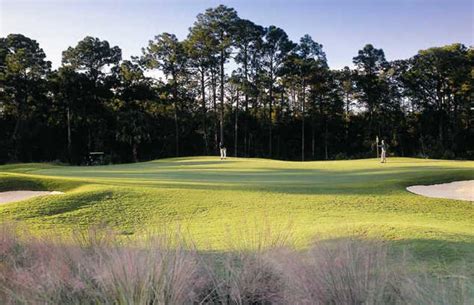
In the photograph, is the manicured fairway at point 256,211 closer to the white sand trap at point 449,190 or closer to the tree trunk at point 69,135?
the white sand trap at point 449,190

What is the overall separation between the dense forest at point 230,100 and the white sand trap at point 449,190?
31628mm

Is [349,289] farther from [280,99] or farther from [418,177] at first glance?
[280,99]

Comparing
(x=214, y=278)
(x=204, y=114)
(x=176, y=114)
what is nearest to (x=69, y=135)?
(x=176, y=114)

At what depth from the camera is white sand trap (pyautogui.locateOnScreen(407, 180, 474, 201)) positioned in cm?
1332

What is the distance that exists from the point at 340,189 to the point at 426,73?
43226 mm

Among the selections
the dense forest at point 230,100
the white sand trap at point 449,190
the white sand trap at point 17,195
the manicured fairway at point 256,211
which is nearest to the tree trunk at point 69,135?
the dense forest at point 230,100

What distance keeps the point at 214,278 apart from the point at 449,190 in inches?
450

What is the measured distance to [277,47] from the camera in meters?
54.4

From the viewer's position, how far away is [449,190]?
1426 cm

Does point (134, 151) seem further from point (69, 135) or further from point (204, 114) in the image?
point (204, 114)

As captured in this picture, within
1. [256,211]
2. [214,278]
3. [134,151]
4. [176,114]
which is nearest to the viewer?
[214,278]

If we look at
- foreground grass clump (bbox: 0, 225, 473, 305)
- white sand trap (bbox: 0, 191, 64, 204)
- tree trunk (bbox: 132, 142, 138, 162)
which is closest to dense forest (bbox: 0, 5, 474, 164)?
tree trunk (bbox: 132, 142, 138, 162)

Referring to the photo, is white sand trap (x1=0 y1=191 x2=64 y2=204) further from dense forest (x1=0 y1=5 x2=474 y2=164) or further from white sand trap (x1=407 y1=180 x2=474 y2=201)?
dense forest (x1=0 y1=5 x2=474 y2=164)

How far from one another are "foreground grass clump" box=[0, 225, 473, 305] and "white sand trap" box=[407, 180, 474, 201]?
9.09 m
